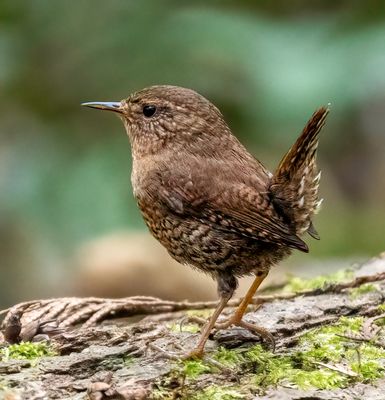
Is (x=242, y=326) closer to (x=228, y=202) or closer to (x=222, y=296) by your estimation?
(x=222, y=296)

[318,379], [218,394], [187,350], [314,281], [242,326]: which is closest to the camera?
[218,394]

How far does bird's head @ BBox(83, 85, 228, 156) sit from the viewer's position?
4.02m

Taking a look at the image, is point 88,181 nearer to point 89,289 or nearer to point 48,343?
point 89,289

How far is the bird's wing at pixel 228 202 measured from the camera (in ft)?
11.5

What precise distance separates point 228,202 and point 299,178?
31 cm

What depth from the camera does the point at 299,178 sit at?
363 cm

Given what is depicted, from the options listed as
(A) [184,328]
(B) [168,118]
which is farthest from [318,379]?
(B) [168,118]

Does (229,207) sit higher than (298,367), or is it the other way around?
(229,207)

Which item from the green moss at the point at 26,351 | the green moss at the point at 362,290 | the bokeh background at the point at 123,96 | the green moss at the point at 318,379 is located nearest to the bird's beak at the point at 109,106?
the green moss at the point at 26,351

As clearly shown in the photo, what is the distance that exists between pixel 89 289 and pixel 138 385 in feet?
14.7

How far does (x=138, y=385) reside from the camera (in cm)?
297

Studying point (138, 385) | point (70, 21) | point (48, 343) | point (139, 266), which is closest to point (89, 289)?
point (139, 266)

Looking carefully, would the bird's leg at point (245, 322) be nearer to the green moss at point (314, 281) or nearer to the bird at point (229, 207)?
the bird at point (229, 207)

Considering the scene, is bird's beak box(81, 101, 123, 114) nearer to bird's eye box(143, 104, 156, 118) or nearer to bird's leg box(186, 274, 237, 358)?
bird's eye box(143, 104, 156, 118)
